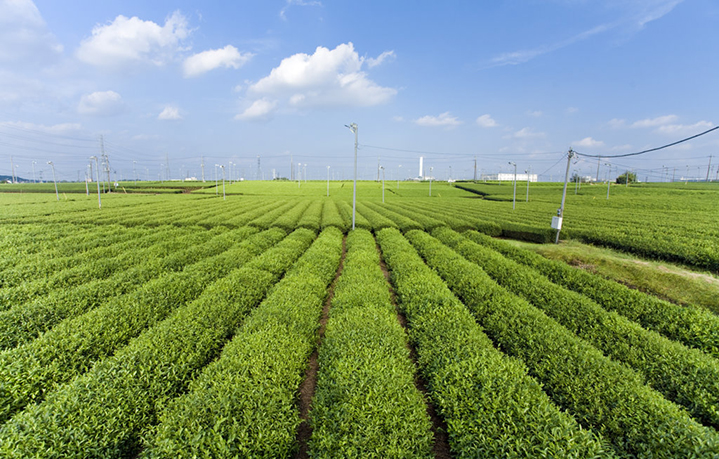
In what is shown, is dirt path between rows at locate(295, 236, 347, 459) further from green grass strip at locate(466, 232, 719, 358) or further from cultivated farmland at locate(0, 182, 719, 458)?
green grass strip at locate(466, 232, 719, 358)

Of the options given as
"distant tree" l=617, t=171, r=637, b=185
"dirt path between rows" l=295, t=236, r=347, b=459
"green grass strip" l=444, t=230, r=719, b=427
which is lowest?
"dirt path between rows" l=295, t=236, r=347, b=459

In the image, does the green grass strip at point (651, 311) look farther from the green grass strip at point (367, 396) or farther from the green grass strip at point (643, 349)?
the green grass strip at point (367, 396)

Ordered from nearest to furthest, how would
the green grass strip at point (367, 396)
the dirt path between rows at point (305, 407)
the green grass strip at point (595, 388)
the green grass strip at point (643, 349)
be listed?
the green grass strip at point (367, 396) < the green grass strip at point (595, 388) < the dirt path between rows at point (305, 407) < the green grass strip at point (643, 349)

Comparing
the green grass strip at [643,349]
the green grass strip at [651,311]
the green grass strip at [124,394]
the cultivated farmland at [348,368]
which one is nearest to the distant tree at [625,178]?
the cultivated farmland at [348,368]

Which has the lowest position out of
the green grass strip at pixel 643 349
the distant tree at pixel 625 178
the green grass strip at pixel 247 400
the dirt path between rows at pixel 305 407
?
the dirt path between rows at pixel 305 407

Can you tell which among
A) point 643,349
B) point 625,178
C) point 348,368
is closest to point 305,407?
point 348,368

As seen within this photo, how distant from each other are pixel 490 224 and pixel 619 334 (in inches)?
764

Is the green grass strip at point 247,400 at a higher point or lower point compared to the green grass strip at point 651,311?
higher

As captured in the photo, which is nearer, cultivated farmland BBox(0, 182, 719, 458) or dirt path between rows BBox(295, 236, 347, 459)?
cultivated farmland BBox(0, 182, 719, 458)

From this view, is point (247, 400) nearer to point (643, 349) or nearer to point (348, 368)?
point (348, 368)

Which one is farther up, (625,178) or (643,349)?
(625,178)

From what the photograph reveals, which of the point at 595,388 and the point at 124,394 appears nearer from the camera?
the point at 124,394

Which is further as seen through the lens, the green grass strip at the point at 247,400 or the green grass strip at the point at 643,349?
the green grass strip at the point at 643,349

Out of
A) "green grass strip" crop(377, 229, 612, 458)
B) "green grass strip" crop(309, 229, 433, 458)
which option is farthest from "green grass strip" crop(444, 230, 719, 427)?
"green grass strip" crop(309, 229, 433, 458)
